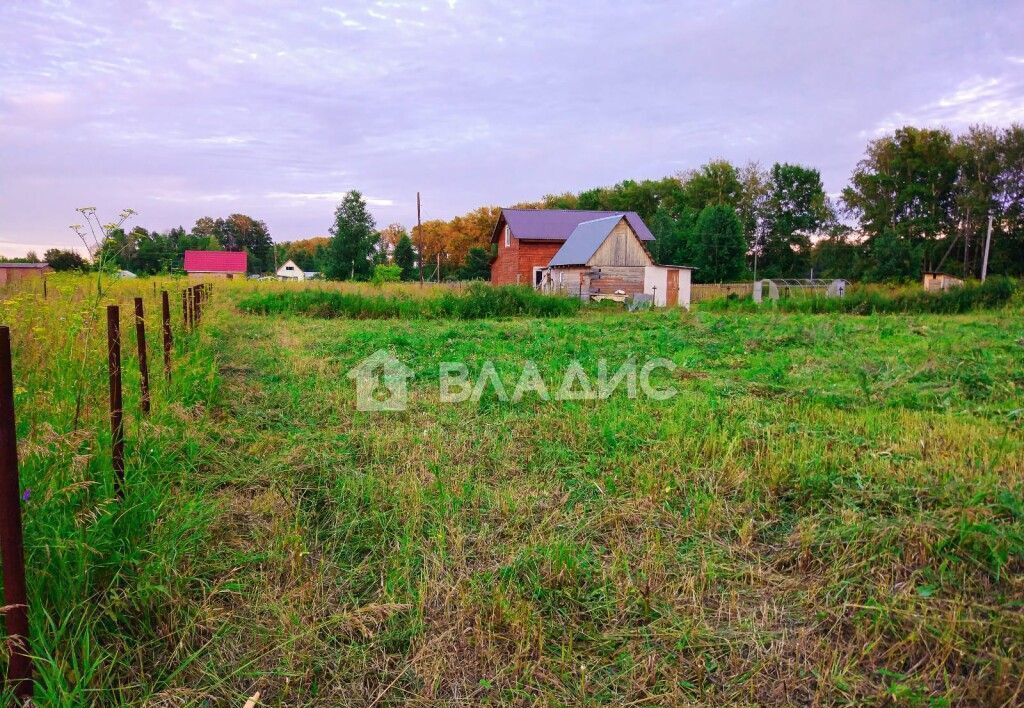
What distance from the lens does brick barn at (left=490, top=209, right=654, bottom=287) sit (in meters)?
32.1

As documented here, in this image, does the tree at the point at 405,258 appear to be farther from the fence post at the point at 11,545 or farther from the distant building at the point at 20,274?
the fence post at the point at 11,545

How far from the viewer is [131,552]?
8.46 ft

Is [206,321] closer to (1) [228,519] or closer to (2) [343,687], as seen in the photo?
(1) [228,519]

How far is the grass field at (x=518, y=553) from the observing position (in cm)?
225

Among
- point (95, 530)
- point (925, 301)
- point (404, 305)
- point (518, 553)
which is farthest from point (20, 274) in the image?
point (925, 301)

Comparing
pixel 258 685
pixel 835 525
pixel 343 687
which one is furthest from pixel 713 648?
pixel 258 685

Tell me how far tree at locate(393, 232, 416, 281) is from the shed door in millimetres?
30304

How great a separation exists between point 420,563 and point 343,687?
791mm

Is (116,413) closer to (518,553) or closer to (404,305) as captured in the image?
(518,553)

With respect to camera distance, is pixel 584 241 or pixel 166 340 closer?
pixel 166 340

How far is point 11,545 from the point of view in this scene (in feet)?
6.20

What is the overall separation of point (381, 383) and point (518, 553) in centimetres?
433

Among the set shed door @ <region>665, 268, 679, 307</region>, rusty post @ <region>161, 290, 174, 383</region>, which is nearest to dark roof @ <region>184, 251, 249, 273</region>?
shed door @ <region>665, 268, 679, 307</region>

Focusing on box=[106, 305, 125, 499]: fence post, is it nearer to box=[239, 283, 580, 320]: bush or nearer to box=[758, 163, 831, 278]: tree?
box=[239, 283, 580, 320]: bush
